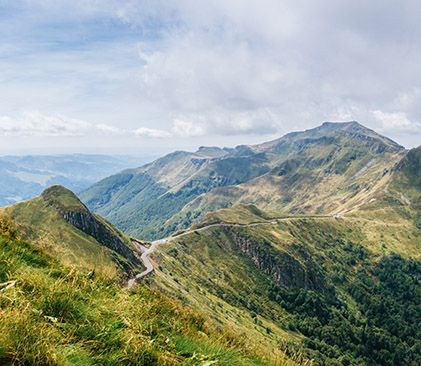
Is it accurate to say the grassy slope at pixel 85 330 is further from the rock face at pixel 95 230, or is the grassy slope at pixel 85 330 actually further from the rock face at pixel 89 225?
the rock face at pixel 95 230

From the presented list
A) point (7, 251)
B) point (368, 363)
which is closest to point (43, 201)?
point (7, 251)

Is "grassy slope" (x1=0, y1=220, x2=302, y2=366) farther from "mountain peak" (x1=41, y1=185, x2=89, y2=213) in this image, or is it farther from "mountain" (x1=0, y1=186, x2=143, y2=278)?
"mountain peak" (x1=41, y1=185, x2=89, y2=213)

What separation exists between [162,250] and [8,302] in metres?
171

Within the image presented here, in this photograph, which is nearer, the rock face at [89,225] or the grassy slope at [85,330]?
the grassy slope at [85,330]

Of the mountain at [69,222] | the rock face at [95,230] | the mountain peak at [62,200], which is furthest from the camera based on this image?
the mountain peak at [62,200]

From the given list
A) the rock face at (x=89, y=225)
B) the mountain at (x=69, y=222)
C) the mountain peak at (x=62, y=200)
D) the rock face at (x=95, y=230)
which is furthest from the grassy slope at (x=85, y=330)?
the mountain peak at (x=62, y=200)

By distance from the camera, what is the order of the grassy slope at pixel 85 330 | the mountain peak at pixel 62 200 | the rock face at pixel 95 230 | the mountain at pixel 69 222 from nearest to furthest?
the grassy slope at pixel 85 330, the mountain at pixel 69 222, the rock face at pixel 95 230, the mountain peak at pixel 62 200

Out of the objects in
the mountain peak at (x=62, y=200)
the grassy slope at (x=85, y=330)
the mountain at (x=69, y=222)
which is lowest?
the mountain at (x=69, y=222)

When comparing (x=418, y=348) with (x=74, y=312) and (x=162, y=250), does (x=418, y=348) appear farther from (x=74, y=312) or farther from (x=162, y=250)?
(x=74, y=312)

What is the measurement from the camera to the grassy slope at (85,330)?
4.35m

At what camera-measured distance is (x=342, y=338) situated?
158m

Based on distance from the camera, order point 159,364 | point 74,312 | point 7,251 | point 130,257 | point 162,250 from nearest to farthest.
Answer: point 159,364, point 74,312, point 7,251, point 130,257, point 162,250

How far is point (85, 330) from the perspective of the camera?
18.8ft

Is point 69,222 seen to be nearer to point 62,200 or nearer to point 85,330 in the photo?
point 62,200
